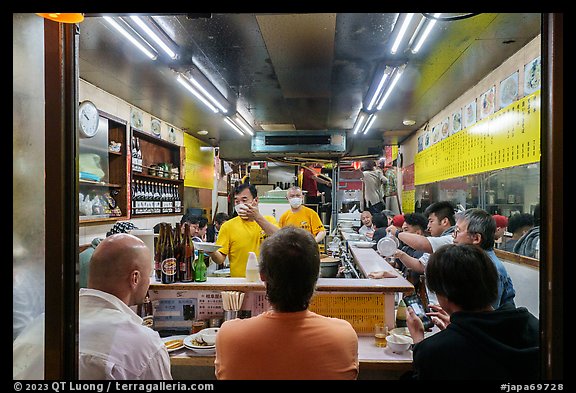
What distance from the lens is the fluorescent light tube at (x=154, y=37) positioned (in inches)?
112

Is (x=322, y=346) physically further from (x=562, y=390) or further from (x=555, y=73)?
(x=555, y=73)

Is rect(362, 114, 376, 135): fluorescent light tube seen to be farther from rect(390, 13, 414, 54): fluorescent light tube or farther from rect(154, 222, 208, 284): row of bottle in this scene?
rect(154, 222, 208, 284): row of bottle

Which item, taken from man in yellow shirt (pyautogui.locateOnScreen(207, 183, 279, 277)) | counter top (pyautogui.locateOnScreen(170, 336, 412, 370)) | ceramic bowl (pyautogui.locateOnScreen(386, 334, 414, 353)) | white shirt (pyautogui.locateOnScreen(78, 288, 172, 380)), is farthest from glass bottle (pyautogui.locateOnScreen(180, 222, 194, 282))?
ceramic bowl (pyautogui.locateOnScreen(386, 334, 414, 353))

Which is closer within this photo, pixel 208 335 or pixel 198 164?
pixel 208 335

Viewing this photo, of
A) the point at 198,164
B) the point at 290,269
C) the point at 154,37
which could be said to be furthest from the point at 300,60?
the point at 198,164

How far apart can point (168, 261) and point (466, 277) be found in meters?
1.83

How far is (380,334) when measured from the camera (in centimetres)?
230

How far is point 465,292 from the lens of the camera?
1.67 m

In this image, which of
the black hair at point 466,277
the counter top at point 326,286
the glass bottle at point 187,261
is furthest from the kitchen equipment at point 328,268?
the black hair at point 466,277

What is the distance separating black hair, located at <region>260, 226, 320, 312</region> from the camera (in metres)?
1.60

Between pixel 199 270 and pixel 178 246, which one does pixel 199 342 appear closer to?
pixel 199 270

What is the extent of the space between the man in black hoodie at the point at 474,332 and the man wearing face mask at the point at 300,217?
3435 mm

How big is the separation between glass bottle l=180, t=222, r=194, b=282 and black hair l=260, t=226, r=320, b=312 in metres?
1.04

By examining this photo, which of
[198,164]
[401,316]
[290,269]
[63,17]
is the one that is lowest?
[401,316]
